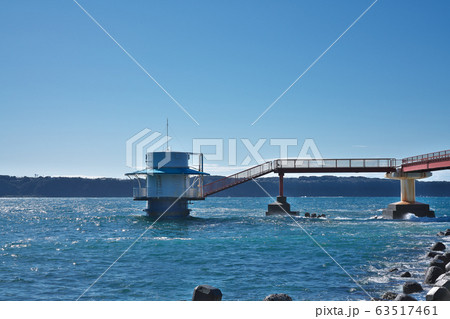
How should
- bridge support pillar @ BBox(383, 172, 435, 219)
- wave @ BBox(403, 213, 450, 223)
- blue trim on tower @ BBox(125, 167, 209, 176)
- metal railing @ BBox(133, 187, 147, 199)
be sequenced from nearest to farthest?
blue trim on tower @ BBox(125, 167, 209, 176) < wave @ BBox(403, 213, 450, 223) < metal railing @ BBox(133, 187, 147, 199) < bridge support pillar @ BBox(383, 172, 435, 219)

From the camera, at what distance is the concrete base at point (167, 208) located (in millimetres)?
51203

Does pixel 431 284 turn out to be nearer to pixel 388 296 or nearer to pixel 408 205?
pixel 388 296

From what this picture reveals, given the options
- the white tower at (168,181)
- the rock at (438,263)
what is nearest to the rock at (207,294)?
the rock at (438,263)

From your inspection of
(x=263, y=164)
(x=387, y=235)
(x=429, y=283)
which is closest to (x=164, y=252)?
(x=429, y=283)

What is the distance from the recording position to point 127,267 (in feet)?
72.8

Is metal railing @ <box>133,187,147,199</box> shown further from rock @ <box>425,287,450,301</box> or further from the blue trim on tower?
rock @ <box>425,287,450,301</box>

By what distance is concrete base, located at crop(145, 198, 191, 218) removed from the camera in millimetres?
51203

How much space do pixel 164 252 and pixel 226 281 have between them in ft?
30.5

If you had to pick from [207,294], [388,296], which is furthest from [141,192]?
[388,296]

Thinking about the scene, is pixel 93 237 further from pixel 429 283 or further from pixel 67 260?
pixel 429 283

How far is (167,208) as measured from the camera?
168 ft

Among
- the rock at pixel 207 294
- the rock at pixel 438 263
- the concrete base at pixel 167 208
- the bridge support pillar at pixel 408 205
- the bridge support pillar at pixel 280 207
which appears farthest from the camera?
the bridge support pillar at pixel 280 207

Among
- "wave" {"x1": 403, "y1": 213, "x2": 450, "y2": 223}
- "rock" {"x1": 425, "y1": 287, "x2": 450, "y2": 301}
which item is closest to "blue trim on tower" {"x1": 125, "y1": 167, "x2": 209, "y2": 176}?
"wave" {"x1": 403, "y1": 213, "x2": 450, "y2": 223}

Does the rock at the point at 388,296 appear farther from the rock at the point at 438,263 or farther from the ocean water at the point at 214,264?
the rock at the point at 438,263
